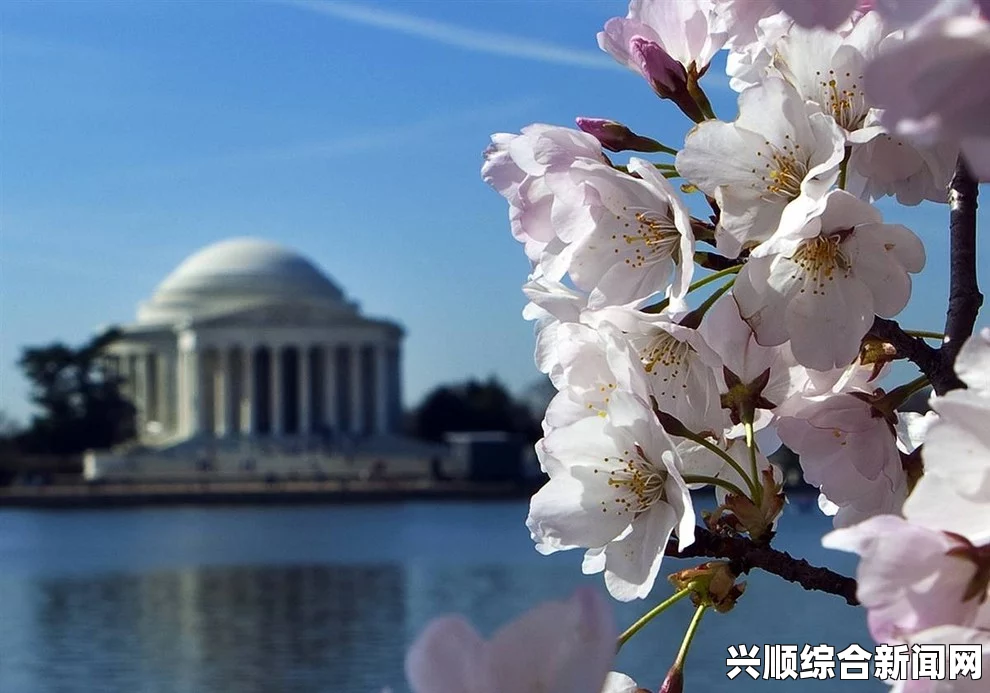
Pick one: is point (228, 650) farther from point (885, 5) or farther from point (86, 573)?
point (885, 5)

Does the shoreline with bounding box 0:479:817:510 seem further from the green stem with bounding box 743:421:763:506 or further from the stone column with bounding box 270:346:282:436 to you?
the green stem with bounding box 743:421:763:506

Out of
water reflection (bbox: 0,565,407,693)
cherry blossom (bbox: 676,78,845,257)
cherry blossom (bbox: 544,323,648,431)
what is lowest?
water reflection (bbox: 0,565,407,693)

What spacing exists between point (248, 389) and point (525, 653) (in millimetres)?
64545

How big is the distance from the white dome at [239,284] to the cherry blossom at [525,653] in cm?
6342

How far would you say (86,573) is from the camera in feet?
94.3

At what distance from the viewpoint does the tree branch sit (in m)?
0.97

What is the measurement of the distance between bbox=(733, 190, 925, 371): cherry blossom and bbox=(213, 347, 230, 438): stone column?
63.5 metres

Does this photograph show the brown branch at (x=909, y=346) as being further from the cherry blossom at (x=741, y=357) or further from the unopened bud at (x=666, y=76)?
the unopened bud at (x=666, y=76)

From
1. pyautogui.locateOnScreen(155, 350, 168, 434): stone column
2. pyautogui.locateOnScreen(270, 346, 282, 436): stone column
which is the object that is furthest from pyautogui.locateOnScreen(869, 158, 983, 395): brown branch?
pyautogui.locateOnScreen(155, 350, 168, 434): stone column

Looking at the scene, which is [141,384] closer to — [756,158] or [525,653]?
[756,158]

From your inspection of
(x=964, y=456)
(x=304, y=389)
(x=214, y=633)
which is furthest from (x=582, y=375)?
(x=304, y=389)

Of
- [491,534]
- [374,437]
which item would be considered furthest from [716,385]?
[374,437]

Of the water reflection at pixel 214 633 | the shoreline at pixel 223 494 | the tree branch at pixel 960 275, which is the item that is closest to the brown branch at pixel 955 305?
the tree branch at pixel 960 275

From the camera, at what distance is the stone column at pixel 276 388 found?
209 feet
